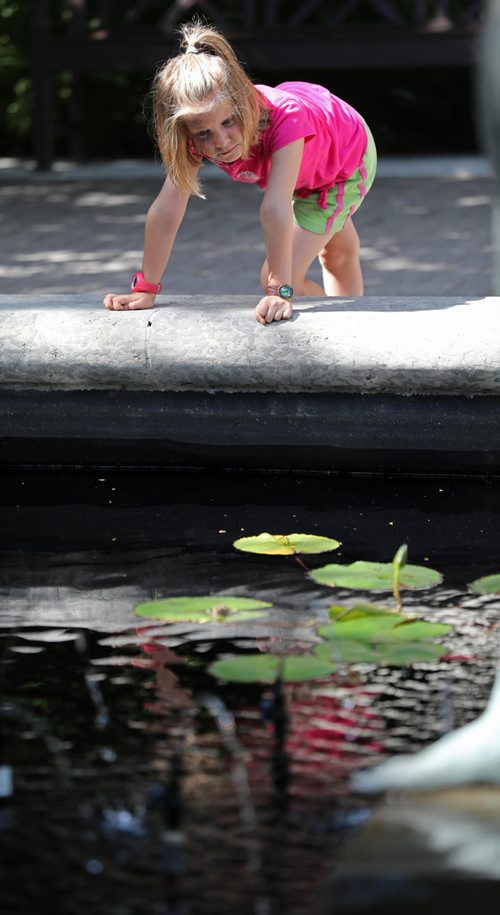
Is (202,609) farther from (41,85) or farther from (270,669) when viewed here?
(41,85)

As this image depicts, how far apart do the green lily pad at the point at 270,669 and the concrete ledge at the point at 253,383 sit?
3.44 feet

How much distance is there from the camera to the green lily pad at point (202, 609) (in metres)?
2.56

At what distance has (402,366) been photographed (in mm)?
3182

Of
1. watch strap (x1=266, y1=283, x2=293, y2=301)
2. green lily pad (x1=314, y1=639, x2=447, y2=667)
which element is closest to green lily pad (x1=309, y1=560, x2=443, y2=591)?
green lily pad (x1=314, y1=639, x2=447, y2=667)

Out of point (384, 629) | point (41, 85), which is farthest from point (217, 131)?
point (41, 85)

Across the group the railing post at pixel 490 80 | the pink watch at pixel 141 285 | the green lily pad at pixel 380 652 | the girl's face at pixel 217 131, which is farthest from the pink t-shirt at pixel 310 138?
the railing post at pixel 490 80

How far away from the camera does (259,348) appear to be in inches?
127

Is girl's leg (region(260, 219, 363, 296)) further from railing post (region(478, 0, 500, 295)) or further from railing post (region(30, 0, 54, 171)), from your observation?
railing post (region(30, 0, 54, 171))

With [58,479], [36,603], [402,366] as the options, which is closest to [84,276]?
[58,479]

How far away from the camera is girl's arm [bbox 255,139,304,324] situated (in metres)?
3.57

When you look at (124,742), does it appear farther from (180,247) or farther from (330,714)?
(180,247)

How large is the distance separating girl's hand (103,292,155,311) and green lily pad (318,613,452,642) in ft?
4.26

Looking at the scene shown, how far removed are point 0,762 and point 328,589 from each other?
90 cm

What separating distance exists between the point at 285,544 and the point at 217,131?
1.11 metres
